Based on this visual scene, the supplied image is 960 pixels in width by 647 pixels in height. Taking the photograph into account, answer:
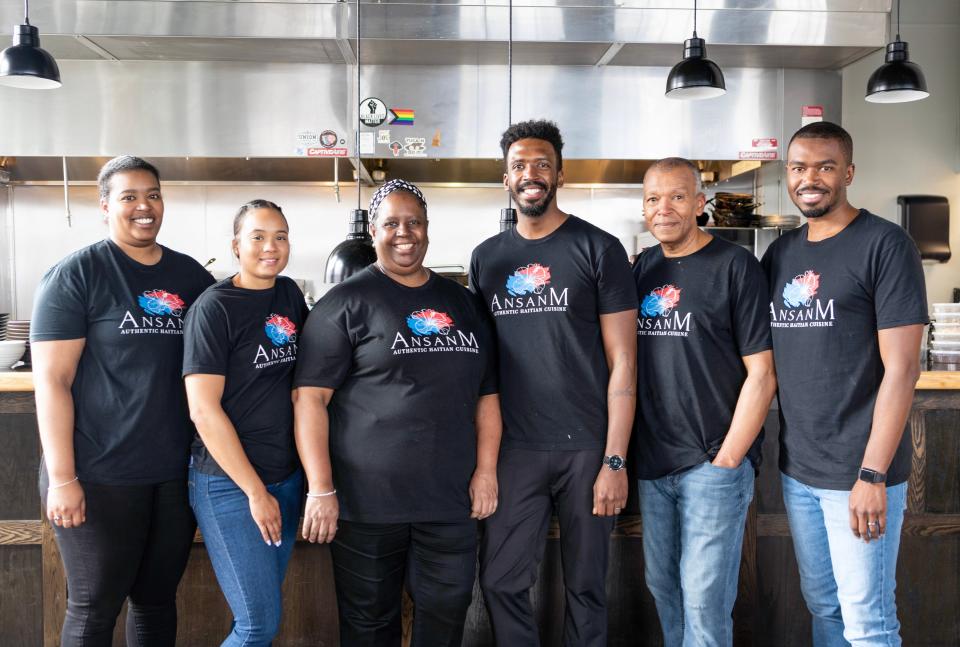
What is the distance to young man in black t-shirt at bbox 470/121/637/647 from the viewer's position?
2010 mm

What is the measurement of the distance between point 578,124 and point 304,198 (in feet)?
6.26

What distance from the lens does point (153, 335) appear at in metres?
Result: 1.88

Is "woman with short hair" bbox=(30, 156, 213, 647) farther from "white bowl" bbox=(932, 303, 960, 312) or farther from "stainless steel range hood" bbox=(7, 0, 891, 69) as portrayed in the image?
"white bowl" bbox=(932, 303, 960, 312)

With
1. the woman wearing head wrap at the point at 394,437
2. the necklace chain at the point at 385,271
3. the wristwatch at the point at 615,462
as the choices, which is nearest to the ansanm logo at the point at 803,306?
the wristwatch at the point at 615,462

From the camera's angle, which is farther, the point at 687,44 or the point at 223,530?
the point at 687,44

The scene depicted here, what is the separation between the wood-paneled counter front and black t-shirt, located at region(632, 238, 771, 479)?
60 cm

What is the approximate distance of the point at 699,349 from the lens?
79.6 inches

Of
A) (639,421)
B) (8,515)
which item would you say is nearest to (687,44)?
(639,421)

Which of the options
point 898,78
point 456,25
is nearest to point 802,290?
point 898,78

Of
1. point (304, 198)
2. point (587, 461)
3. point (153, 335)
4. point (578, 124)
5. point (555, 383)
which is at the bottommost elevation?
point (587, 461)

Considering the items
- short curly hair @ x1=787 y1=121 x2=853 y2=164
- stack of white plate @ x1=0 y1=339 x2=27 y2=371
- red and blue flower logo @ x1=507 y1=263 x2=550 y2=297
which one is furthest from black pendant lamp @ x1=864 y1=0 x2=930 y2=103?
stack of white plate @ x1=0 y1=339 x2=27 y2=371

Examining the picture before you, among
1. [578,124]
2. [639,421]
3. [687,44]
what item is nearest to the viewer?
[639,421]

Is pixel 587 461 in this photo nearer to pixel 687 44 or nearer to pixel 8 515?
pixel 8 515

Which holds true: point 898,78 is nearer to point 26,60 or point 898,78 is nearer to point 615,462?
point 615,462
